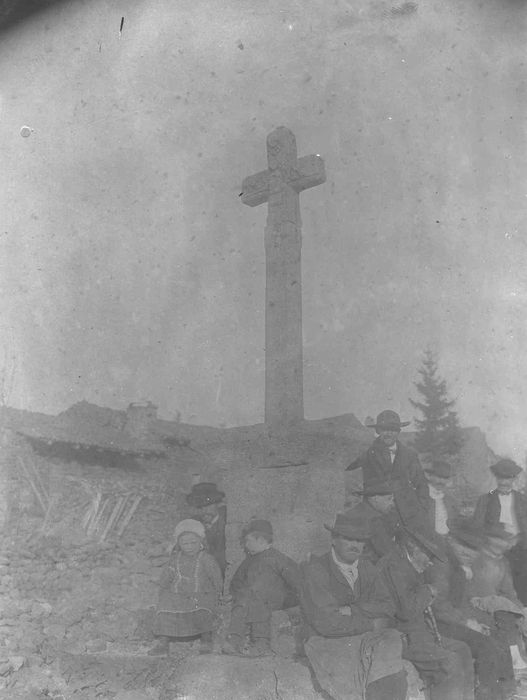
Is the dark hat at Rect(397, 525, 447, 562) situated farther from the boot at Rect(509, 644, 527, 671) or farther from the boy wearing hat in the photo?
the boy wearing hat

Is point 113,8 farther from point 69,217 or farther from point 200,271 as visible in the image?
point 200,271

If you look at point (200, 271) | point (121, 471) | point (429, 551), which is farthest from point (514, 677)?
point (200, 271)

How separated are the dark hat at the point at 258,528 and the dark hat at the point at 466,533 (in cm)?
94

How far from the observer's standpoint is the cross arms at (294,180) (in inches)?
169

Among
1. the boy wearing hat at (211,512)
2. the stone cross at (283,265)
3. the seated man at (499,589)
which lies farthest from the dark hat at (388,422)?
the boy wearing hat at (211,512)

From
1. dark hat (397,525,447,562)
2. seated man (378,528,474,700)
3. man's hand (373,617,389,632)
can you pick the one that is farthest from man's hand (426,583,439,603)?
man's hand (373,617,389,632)

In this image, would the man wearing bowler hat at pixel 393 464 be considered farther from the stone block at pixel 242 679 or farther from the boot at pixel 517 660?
the stone block at pixel 242 679

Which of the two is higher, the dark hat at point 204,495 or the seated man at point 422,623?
the dark hat at point 204,495

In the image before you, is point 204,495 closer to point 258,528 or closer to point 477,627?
point 258,528

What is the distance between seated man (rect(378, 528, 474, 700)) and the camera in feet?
11.3

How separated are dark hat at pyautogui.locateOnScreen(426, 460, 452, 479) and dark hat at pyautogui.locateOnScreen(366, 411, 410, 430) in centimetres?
26

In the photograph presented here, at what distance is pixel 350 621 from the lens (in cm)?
359

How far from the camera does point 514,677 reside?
137 inches

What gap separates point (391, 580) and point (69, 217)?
2.89 m
